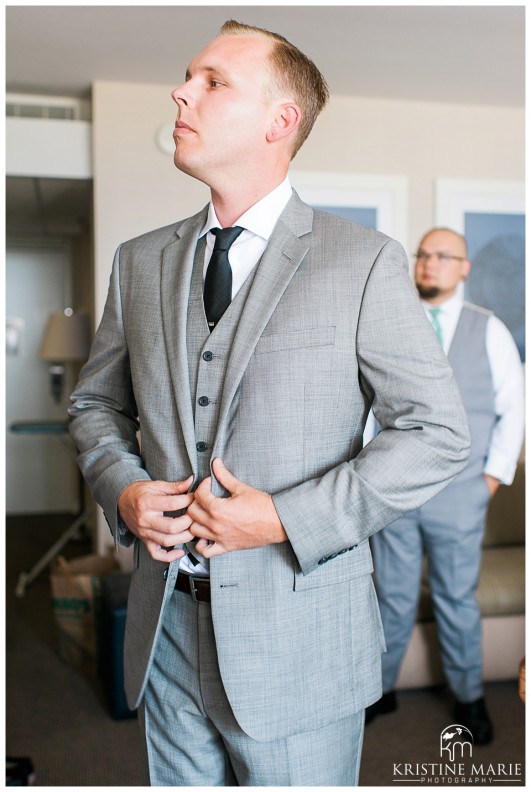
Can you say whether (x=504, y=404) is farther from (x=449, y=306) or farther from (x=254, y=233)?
(x=254, y=233)

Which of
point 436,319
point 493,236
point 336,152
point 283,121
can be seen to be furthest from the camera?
point 493,236

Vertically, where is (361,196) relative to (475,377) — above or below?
above

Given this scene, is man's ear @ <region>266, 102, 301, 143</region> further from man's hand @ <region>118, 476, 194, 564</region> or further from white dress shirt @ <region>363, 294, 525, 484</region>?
white dress shirt @ <region>363, 294, 525, 484</region>

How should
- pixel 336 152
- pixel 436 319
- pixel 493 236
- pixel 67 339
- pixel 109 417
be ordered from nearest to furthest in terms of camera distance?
pixel 109 417 → pixel 436 319 → pixel 336 152 → pixel 493 236 → pixel 67 339

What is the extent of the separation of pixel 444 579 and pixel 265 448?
1938mm

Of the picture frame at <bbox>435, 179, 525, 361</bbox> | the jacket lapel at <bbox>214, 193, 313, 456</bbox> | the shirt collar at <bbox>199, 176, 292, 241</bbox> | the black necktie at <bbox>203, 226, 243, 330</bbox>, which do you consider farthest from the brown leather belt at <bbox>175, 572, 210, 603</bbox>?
the picture frame at <bbox>435, 179, 525, 361</bbox>

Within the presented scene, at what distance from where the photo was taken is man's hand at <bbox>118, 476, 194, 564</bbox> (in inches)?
45.3

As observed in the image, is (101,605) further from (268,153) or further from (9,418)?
(9,418)

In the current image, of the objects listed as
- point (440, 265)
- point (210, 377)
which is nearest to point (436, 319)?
point (440, 265)

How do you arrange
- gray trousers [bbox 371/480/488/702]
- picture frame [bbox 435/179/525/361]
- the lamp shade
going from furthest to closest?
the lamp shade → picture frame [bbox 435/179/525/361] → gray trousers [bbox 371/480/488/702]

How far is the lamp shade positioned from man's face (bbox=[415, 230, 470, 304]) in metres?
2.47

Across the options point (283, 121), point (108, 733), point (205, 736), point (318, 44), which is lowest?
point (108, 733)

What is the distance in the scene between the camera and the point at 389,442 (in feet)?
3.79

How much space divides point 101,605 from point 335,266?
102 inches
